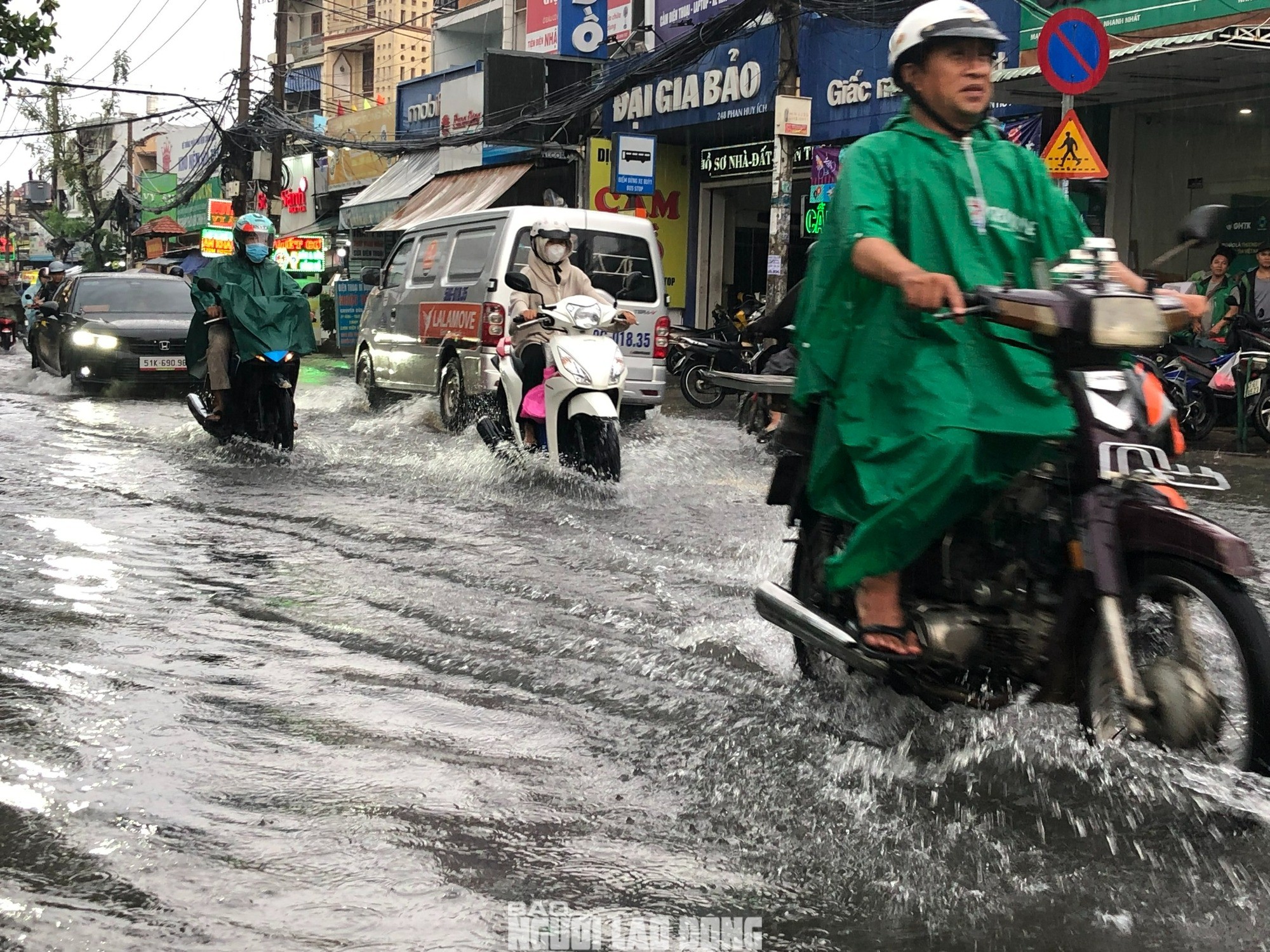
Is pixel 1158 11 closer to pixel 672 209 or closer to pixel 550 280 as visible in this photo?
pixel 550 280

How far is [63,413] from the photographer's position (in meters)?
14.2

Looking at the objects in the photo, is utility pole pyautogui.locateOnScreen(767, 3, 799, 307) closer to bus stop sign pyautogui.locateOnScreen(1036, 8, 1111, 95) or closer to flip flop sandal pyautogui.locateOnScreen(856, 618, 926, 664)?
bus stop sign pyautogui.locateOnScreen(1036, 8, 1111, 95)

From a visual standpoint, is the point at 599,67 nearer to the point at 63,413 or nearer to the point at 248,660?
the point at 63,413

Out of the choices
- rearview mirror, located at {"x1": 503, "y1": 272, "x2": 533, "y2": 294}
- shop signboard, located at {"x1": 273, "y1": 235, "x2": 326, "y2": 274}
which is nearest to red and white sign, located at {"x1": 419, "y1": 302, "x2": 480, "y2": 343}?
rearview mirror, located at {"x1": 503, "y1": 272, "x2": 533, "y2": 294}

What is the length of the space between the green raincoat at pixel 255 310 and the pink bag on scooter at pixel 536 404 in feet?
7.62

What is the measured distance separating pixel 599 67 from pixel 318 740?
Answer: 22491mm

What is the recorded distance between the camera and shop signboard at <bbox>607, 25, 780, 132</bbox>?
20.3m

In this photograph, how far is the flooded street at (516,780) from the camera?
2.78m

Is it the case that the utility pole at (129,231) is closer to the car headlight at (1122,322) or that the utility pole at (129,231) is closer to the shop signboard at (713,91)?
the shop signboard at (713,91)

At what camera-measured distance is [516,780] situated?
→ 11.7ft

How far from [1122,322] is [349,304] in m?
25.0

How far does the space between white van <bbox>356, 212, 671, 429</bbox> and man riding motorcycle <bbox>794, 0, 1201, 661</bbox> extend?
7.39 meters

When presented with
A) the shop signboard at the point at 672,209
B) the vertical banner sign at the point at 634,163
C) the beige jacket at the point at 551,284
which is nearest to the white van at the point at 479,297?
the beige jacket at the point at 551,284

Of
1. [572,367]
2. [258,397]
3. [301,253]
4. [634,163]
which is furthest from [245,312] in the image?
[301,253]
